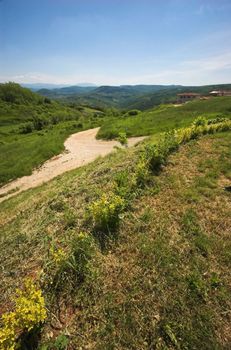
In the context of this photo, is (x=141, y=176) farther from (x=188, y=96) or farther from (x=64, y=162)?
(x=188, y=96)

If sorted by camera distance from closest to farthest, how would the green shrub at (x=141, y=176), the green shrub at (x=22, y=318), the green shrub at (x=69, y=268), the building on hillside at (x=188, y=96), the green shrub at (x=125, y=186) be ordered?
the green shrub at (x=22, y=318), the green shrub at (x=69, y=268), the green shrub at (x=125, y=186), the green shrub at (x=141, y=176), the building on hillside at (x=188, y=96)

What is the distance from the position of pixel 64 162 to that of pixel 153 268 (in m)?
15.1

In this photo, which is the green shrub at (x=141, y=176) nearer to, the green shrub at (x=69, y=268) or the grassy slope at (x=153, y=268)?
the grassy slope at (x=153, y=268)

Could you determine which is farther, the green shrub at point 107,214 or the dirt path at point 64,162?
the dirt path at point 64,162

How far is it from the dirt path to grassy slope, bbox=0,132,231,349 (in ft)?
29.4

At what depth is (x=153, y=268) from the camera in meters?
4.54

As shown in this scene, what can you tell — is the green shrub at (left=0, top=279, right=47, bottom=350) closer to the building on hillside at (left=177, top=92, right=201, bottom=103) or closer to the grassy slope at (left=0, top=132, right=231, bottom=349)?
the grassy slope at (left=0, top=132, right=231, bottom=349)

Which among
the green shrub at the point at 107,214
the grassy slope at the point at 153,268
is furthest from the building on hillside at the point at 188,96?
the green shrub at the point at 107,214

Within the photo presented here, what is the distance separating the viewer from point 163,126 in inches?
907

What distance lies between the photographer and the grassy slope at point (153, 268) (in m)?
3.69

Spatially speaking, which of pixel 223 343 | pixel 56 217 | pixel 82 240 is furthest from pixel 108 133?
pixel 223 343

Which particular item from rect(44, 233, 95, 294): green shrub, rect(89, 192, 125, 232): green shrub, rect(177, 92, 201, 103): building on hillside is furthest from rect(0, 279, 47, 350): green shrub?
rect(177, 92, 201, 103): building on hillside

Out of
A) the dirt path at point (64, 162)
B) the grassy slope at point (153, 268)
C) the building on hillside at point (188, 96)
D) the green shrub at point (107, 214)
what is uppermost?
the green shrub at point (107, 214)

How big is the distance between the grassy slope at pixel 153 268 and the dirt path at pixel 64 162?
895cm
